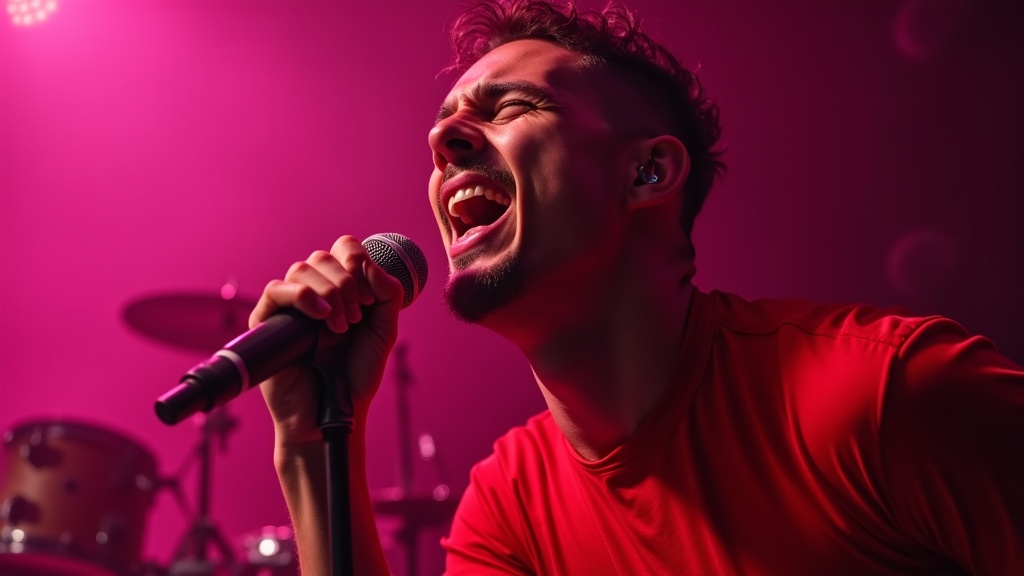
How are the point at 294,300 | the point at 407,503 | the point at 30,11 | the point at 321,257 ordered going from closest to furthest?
the point at 294,300 → the point at 321,257 → the point at 407,503 → the point at 30,11

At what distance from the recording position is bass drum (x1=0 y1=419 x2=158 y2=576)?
3.81m

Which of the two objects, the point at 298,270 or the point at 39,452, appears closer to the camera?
the point at 298,270

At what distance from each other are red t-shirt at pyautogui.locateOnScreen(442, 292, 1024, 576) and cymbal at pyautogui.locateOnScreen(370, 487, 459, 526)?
59.1 inches

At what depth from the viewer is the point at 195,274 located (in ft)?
15.5

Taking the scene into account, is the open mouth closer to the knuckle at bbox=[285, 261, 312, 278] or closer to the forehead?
the forehead

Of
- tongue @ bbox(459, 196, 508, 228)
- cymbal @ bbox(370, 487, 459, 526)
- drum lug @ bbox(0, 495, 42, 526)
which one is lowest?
cymbal @ bbox(370, 487, 459, 526)

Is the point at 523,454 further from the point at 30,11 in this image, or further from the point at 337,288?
the point at 30,11

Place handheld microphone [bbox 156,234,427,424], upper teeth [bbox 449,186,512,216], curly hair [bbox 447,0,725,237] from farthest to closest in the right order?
curly hair [bbox 447,0,725,237]
upper teeth [bbox 449,186,512,216]
handheld microphone [bbox 156,234,427,424]

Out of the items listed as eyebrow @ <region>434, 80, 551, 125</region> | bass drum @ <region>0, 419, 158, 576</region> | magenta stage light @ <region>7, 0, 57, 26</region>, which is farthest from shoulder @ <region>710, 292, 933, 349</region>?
magenta stage light @ <region>7, 0, 57, 26</region>

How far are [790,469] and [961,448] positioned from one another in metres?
0.31

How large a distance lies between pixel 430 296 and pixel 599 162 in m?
2.52

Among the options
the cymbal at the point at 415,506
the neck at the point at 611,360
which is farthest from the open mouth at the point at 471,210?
the cymbal at the point at 415,506

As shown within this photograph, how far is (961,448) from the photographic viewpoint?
1366 millimetres

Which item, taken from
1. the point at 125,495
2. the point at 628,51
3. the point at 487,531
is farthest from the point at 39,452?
the point at 628,51
